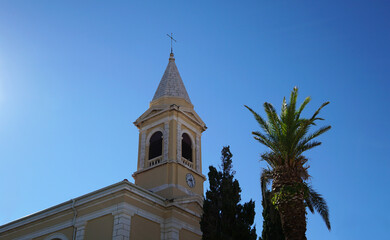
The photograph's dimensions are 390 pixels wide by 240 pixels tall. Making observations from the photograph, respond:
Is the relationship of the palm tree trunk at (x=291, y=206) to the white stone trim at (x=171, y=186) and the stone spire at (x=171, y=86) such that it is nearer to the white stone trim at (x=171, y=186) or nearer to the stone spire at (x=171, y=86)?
the white stone trim at (x=171, y=186)

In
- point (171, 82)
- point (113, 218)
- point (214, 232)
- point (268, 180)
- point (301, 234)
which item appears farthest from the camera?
point (171, 82)

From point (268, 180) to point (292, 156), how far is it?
5.53ft

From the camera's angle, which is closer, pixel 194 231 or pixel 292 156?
pixel 292 156

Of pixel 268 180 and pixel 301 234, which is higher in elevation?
pixel 268 180

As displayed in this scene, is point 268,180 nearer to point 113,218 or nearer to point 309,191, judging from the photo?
point 309,191

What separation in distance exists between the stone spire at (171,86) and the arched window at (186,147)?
3.29 meters

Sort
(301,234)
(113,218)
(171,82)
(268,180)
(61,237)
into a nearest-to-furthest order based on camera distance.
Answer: (301,234) → (268,180) → (113,218) → (61,237) → (171,82)

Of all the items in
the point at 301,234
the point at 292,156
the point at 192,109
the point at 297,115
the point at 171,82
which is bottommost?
the point at 301,234

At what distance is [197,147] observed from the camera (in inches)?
1111

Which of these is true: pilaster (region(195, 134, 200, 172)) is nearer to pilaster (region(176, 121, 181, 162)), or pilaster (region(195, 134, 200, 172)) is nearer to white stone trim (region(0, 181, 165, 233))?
pilaster (region(176, 121, 181, 162))

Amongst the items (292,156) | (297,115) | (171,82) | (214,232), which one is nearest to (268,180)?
(292,156)

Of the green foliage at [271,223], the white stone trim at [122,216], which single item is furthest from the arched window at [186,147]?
the green foliage at [271,223]

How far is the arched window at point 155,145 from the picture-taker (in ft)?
88.0

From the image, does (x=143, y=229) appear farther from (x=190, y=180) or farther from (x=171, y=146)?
(x=171, y=146)
